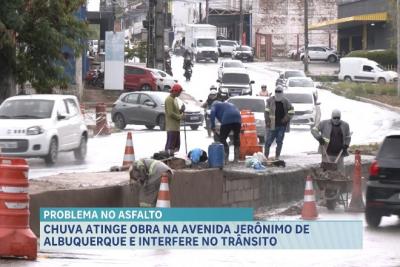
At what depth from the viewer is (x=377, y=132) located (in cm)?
4153

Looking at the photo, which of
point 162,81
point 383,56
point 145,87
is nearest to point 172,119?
point 162,81

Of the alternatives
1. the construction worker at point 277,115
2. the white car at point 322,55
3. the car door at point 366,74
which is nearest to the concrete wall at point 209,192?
the construction worker at point 277,115

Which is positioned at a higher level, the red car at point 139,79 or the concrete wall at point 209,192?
the red car at point 139,79

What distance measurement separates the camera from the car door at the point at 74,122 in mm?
26844

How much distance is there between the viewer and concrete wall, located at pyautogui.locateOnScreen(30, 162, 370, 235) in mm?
16109

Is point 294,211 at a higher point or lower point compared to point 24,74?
lower

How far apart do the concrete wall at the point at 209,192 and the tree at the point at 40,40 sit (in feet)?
46.9

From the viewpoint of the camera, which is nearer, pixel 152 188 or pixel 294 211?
pixel 152 188

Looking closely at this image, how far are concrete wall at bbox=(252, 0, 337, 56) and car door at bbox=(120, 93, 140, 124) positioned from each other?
73247 millimetres

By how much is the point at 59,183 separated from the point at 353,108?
4042cm

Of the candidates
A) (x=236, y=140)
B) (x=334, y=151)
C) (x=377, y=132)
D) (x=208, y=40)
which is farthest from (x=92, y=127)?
(x=208, y=40)

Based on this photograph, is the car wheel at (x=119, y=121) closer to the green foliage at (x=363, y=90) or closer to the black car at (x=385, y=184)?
the black car at (x=385, y=184)

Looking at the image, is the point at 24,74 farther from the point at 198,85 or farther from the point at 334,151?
the point at 198,85

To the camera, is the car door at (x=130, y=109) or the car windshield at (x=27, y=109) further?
the car door at (x=130, y=109)
